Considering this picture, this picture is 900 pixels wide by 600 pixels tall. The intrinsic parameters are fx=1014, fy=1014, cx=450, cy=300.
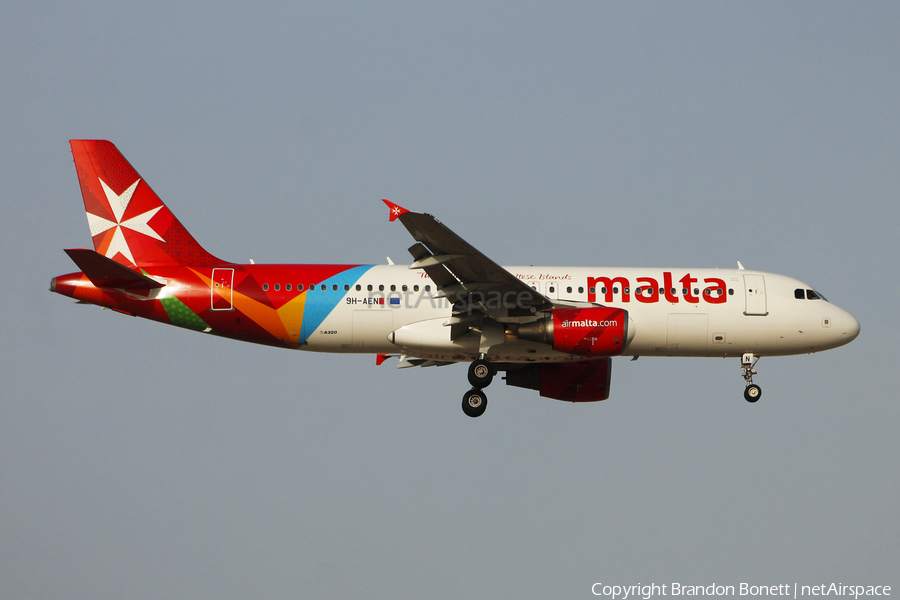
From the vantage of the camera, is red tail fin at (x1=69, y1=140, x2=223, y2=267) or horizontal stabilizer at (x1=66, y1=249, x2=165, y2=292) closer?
horizontal stabilizer at (x1=66, y1=249, x2=165, y2=292)

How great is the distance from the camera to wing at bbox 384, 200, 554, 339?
26000 mm

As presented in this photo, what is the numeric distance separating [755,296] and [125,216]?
19.4 metres

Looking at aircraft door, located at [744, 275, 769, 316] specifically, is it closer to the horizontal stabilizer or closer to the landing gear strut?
the landing gear strut

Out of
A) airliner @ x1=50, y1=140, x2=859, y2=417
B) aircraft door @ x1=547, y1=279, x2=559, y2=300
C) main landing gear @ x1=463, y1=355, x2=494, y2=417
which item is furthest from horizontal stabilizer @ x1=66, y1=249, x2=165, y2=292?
aircraft door @ x1=547, y1=279, x2=559, y2=300

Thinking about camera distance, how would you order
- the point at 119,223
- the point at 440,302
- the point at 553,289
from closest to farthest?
the point at 440,302
the point at 553,289
the point at 119,223

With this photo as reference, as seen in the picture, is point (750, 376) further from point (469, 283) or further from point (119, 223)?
point (119, 223)

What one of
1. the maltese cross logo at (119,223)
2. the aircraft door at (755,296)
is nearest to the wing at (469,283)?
the aircraft door at (755,296)

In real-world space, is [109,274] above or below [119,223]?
below

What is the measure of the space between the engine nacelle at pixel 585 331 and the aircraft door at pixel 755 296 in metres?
4.78

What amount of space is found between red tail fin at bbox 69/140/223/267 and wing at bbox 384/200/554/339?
293 inches

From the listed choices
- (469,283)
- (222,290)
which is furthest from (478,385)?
(222,290)

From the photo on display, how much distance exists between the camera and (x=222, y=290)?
2925 cm

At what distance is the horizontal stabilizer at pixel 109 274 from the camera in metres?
27.7

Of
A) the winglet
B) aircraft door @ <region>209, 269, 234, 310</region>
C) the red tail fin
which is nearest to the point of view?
the winglet
